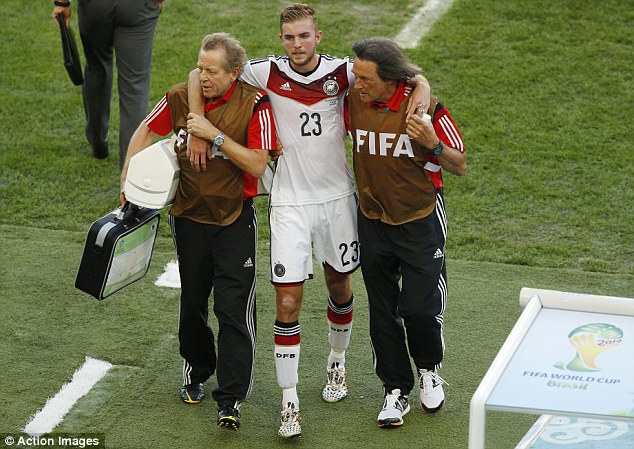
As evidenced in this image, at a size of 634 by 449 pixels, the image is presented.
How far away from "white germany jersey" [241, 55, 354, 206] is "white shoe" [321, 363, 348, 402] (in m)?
0.83

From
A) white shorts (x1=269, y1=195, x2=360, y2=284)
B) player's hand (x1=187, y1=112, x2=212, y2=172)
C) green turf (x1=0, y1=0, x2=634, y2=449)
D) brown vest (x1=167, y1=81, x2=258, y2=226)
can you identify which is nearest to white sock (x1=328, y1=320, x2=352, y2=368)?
green turf (x1=0, y1=0, x2=634, y2=449)

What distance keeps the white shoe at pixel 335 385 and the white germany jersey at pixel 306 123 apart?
83 centimetres

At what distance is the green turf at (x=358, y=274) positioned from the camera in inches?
196

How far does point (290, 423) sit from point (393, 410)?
1.54 feet

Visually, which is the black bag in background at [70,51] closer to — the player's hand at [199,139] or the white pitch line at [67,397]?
the white pitch line at [67,397]

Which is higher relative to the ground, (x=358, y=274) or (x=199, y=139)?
(x=199, y=139)

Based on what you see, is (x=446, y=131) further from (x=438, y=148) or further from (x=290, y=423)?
(x=290, y=423)

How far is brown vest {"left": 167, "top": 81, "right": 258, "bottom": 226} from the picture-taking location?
4.61 metres

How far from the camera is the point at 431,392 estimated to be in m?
4.91

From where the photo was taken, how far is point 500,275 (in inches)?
251

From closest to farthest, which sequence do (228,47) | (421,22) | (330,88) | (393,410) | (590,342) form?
(590,342) < (228,47) < (330,88) < (393,410) < (421,22)

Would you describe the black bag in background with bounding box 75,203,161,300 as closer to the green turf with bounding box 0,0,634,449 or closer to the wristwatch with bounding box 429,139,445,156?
the green turf with bounding box 0,0,634,449

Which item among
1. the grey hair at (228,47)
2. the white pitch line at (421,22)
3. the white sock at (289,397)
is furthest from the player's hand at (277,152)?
the white pitch line at (421,22)

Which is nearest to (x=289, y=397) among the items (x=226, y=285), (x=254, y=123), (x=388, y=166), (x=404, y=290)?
(x=226, y=285)
